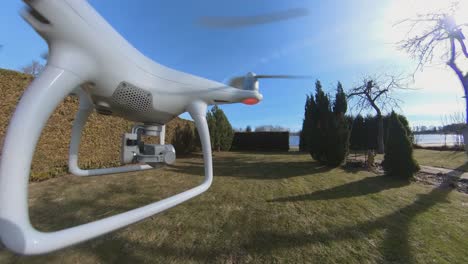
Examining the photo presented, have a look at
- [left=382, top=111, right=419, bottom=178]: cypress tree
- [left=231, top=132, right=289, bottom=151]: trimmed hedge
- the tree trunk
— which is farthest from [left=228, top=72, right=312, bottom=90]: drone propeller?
the tree trunk

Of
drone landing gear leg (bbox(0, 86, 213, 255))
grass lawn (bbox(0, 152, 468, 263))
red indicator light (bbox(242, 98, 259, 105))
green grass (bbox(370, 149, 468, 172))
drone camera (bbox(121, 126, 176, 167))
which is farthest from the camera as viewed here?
green grass (bbox(370, 149, 468, 172))

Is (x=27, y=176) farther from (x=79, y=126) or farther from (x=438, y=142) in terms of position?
(x=438, y=142)

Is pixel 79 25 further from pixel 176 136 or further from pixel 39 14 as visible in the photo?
pixel 176 136

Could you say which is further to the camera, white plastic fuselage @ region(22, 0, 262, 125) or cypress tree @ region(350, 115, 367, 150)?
cypress tree @ region(350, 115, 367, 150)

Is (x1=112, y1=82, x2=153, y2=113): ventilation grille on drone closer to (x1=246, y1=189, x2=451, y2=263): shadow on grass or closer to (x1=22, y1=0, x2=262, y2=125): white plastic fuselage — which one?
(x1=22, y1=0, x2=262, y2=125): white plastic fuselage

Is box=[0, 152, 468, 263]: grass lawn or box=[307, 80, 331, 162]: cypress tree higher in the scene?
box=[307, 80, 331, 162]: cypress tree

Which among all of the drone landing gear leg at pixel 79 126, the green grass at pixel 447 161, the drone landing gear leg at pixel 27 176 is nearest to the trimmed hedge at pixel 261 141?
the green grass at pixel 447 161

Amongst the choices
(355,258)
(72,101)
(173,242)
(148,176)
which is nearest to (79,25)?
(173,242)

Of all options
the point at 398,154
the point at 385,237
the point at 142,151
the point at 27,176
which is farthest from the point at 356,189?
the point at 27,176
